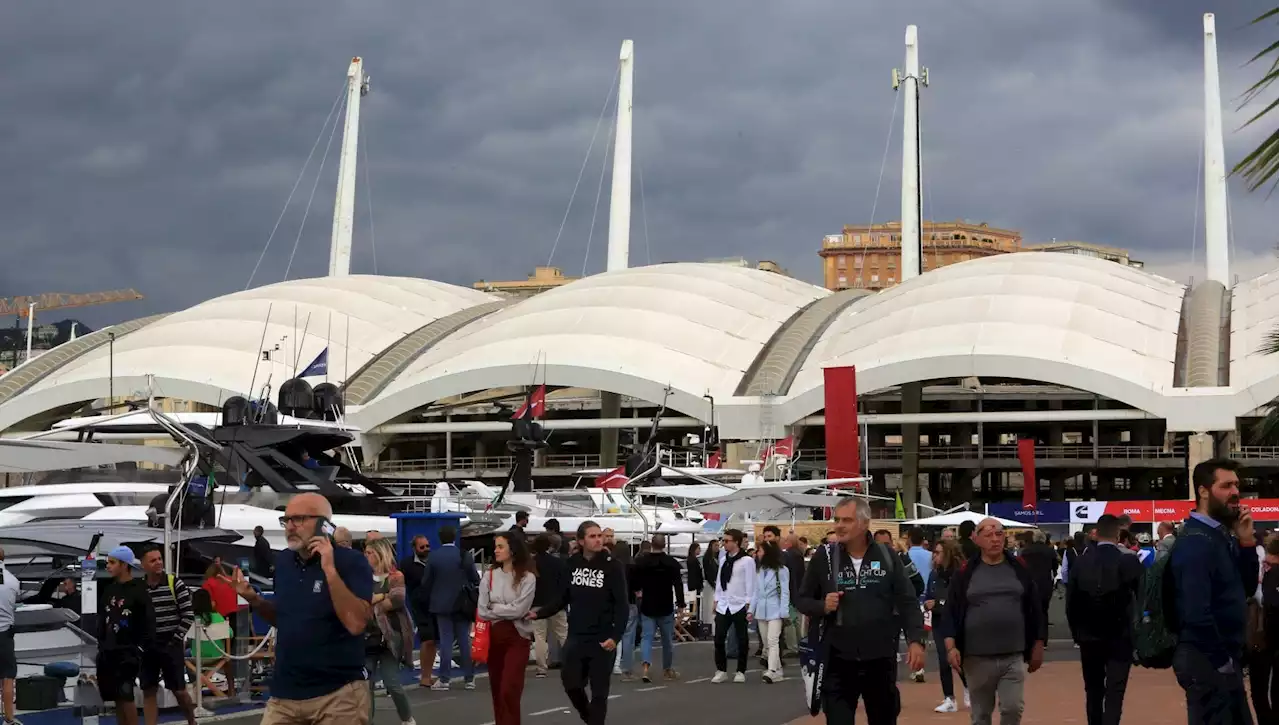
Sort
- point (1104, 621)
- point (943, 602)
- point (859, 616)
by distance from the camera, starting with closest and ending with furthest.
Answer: point (859, 616) → point (1104, 621) → point (943, 602)

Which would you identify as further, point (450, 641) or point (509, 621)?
point (450, 641)

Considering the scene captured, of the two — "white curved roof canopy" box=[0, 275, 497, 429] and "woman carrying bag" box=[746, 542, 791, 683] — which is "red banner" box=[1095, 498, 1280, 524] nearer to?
"woman carrying bag" box=[746, 542, 791, 683]

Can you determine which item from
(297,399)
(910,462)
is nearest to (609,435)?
(910,462)

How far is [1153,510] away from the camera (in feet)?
133

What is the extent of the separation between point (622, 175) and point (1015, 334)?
3298 cm

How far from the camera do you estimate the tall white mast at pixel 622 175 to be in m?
85.5

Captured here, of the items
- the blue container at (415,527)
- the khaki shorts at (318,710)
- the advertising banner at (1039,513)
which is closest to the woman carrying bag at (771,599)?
A: the blue container at (415,527)

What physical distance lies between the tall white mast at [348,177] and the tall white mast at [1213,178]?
4301 centimetres

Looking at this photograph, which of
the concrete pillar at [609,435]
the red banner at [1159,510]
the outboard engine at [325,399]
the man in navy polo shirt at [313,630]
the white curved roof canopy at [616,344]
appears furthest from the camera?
the concrete pillar at [609,435]

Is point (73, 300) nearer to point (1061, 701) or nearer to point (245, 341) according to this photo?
point (245, 341)

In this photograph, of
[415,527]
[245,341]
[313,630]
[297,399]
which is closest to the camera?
[313,630]

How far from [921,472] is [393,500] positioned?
51.8 metres

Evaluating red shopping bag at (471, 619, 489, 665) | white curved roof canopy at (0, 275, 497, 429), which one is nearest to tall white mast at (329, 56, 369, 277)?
white curved roof canopy at (0, 275, 497, 429)

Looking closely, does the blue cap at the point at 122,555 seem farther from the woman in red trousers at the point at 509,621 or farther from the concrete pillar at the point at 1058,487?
the concrete pillar at the point at 1058,487
